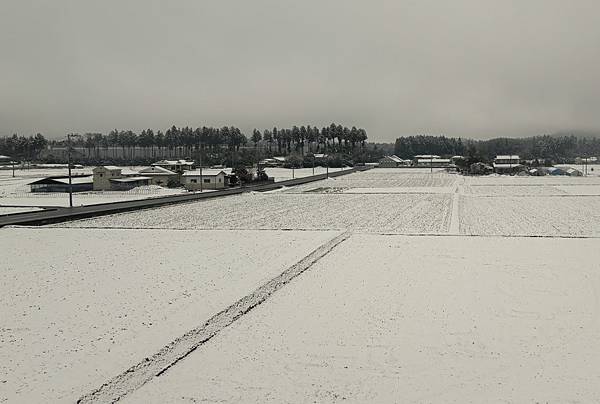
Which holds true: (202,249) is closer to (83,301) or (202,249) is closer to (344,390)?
(83,301)

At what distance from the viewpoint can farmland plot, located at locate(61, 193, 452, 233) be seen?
34656mm

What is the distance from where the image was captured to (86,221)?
1451 inches

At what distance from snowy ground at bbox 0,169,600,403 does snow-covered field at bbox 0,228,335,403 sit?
63 mm

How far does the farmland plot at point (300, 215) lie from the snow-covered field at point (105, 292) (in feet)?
15.1

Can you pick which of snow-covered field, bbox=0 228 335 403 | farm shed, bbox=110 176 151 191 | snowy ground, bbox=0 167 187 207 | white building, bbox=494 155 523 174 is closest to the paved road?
snow-covered field, bbox=0 228 335 403

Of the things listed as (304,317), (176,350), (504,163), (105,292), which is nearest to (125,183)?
(105,292)

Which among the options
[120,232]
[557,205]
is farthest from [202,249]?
[557,205]

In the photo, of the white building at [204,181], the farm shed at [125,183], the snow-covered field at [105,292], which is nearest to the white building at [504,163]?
the white building at [204,181]

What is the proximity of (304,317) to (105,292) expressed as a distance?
22.7 feet

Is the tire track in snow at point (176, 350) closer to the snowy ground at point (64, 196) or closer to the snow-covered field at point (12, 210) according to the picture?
the snow-covered field at point (12, 210)

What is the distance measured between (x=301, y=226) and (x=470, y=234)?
10442mm

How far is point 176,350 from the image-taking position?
1266 cm

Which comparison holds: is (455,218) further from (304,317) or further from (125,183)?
(125,183)

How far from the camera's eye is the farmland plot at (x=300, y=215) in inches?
1364
